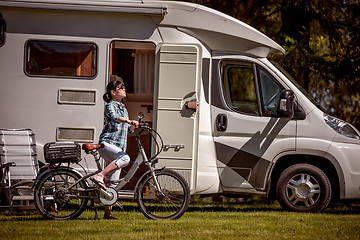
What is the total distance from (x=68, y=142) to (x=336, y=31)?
7087 millimetres

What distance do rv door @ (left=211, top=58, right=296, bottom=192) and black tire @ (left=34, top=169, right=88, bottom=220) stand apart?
214 cm

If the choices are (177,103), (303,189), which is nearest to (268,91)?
(177,103)

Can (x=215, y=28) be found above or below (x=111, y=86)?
above

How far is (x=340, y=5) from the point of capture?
44.9 feet

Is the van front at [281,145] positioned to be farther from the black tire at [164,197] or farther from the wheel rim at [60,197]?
the wheel rim at [60,197]

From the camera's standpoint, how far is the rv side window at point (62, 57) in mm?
9812

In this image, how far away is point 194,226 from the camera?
26.9 feet

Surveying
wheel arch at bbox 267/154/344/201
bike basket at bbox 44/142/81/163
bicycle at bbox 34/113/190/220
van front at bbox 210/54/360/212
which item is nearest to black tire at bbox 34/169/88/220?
bicycle at bbox 34/113/190/220

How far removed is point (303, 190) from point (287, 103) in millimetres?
1294

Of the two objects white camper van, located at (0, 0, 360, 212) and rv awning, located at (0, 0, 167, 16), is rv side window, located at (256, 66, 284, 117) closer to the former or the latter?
white camper van, located at (0, 0, 360, 212)

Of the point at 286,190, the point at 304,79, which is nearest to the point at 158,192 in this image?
the point at 286,190

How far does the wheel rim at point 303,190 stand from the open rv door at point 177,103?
140 cm

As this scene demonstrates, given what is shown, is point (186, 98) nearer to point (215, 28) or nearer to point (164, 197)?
point (215, 28)

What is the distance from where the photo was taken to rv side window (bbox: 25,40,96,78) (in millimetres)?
9812
